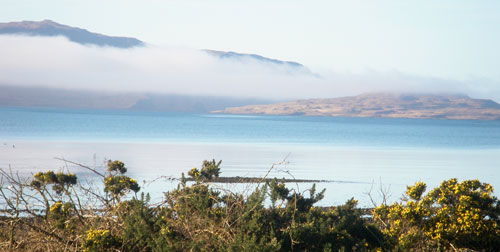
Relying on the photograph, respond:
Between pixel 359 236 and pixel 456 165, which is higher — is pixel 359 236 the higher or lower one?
the higher one

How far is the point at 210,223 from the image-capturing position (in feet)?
15.6

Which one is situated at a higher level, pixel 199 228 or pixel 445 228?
pixel 199 228

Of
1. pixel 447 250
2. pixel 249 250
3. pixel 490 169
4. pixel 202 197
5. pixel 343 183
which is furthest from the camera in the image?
pixel 490 169

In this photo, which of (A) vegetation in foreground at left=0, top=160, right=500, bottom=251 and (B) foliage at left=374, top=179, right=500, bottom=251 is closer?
(A) vegetation in foreground at left=0, top=160, right=500, bottom=251

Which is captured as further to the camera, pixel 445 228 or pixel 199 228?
pixel 445 228

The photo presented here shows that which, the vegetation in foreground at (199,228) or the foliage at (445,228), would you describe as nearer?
the vegetation in foreground at (199,228)

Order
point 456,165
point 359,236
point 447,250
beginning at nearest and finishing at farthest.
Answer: point 359,236
point 447,250
point 456,165

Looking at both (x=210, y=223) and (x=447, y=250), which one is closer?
(x=210, y=223)

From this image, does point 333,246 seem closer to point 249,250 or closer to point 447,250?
point 249,250

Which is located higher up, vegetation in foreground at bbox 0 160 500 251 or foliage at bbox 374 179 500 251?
vegetation in foreground at bbox 0 160 500 251

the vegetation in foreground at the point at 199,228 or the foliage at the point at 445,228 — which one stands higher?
the vegetation in foreground at the point at 199,228

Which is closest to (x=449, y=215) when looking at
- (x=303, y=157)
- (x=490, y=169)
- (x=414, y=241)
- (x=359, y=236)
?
(x=414, y=241)

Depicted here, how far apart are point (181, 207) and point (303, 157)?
39.9m

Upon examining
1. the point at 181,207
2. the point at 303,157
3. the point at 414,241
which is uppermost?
the point at 181,207
